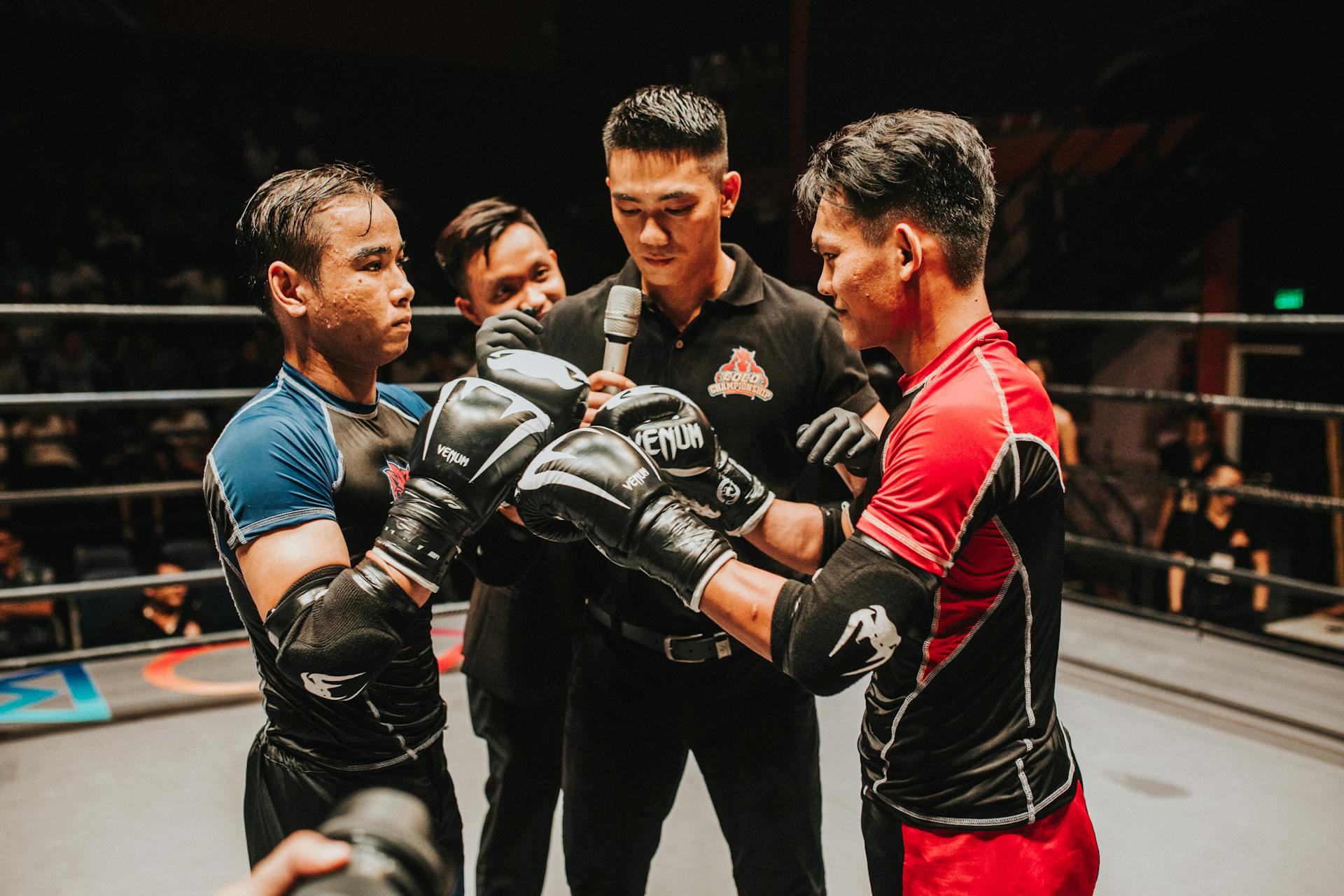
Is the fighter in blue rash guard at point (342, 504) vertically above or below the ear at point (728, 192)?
below

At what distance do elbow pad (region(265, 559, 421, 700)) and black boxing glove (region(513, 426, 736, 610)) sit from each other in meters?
0.24

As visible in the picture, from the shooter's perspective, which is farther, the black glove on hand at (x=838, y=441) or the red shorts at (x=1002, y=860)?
the black glove on hand at (x=838, y=441)

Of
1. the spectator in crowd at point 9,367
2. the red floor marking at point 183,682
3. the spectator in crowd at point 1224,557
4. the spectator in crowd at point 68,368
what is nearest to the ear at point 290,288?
the red floor marking at point 183,682

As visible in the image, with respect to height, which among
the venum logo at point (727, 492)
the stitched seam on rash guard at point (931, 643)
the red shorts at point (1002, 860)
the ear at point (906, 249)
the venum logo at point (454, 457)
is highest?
the ear at point (906, 249)

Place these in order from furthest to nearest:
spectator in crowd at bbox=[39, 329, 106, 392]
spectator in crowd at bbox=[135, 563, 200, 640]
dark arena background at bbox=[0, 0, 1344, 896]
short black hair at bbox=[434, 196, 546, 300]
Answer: spectator in crowd at bbox=[39, 329, 106, 392] < spectator in crowd at bbox=[135, 563, 200, 640] < dark arena background at bbox=[0, 0, 1344, 896] < short black hair at bbox=[434, 196, 546, 300]

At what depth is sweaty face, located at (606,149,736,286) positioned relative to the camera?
1.79 m

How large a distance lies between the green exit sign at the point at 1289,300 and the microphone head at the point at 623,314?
6221mm

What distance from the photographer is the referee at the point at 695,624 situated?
70.1 inches

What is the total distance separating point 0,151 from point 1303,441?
9005 millimetres

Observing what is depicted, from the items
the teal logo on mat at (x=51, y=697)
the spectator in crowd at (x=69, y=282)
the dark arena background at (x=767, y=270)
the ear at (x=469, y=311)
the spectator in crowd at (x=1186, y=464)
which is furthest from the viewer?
the spectator in crowd at (x=69, y=282)

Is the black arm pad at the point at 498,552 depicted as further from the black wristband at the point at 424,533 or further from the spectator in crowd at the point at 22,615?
the spectator in crowd at the point at 22,615

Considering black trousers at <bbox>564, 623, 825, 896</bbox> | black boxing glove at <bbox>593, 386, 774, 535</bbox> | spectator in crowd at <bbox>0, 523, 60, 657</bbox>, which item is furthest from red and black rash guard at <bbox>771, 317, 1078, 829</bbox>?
spectator in crowd at <bbox>0, 523, 60, 657</bbox>

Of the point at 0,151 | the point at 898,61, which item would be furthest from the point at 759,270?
the point at 0,151

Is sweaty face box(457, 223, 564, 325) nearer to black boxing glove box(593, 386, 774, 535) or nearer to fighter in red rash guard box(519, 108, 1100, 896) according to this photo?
black boxing glove box(593, 386, 774, 535)
